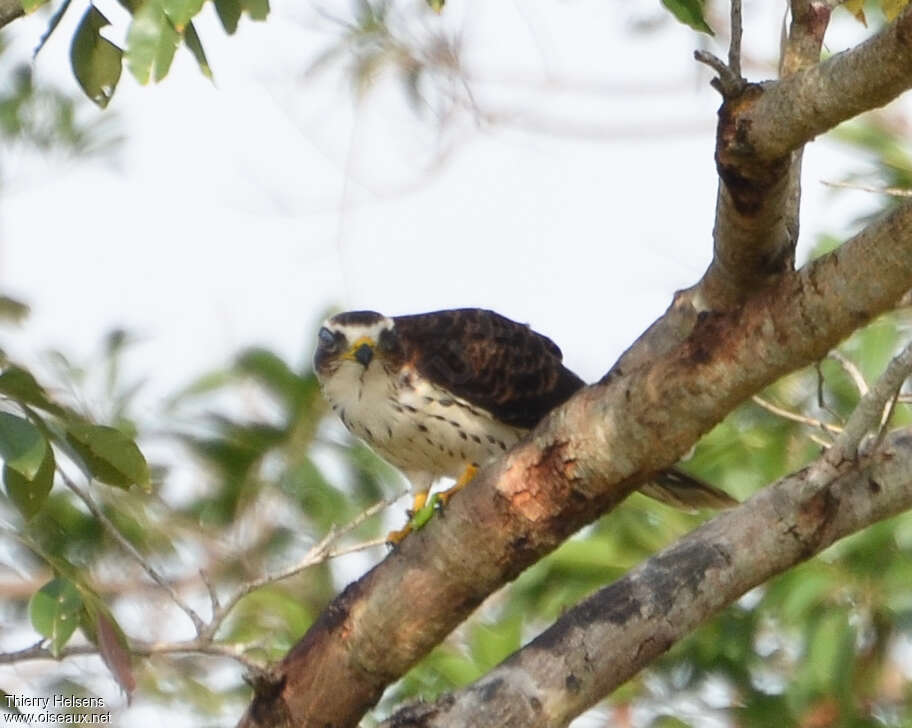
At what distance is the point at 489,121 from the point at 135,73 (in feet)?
15.5

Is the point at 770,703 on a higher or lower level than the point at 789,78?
lower

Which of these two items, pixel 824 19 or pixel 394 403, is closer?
pixel 824 19

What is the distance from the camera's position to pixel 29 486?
2.84 metres

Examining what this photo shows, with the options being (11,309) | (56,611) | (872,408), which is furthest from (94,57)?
(872,408)

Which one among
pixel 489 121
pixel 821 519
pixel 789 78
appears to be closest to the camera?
pixel 789 78

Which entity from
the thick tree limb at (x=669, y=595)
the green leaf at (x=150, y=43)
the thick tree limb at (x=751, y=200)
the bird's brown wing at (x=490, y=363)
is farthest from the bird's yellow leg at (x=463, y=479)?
the green leaf at (x=150, y=43)

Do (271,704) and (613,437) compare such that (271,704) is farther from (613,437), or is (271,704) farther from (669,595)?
(613,437)

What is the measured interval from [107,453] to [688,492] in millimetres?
2363

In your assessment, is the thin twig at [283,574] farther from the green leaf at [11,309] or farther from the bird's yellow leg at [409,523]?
the green leaf at [11,309]

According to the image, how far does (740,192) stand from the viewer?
3.10m

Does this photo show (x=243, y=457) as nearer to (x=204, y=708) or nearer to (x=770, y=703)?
(x=204, y=708)

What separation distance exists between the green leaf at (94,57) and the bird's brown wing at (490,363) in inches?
71.2

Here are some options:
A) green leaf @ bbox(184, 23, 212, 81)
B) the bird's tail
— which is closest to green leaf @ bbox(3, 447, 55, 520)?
green leaf @ bbox(184, 23, 212, 81)

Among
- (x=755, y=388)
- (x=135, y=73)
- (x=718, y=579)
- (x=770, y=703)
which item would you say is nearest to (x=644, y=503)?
(x=770, y=703)
